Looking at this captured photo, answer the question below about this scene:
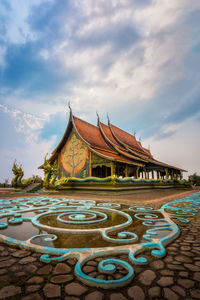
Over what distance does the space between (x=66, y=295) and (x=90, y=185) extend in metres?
9.55

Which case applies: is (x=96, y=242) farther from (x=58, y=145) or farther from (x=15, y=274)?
(x=58, y=145)

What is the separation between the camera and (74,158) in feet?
42.5

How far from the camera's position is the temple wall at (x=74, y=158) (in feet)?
39.9

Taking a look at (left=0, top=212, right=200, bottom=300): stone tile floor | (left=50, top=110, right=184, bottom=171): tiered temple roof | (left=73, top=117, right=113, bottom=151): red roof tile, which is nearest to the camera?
(left=0, top=212, right=200, bottom=300): stone tile floor

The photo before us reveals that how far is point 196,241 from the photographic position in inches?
74.7

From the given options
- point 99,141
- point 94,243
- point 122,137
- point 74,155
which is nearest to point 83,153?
point 74,155

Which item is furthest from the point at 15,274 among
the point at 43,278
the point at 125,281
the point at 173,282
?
the point at 173,282

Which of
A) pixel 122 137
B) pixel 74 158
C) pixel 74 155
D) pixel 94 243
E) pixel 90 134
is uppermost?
pixel 122 137

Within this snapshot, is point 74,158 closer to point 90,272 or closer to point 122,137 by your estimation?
point 122,137

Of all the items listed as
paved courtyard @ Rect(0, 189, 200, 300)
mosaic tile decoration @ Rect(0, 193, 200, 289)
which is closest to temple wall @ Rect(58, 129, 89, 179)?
mosaic tile decoration @ Rect(0, 193, 200, 289)

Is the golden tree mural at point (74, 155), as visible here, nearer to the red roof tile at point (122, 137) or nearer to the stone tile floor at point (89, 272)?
the red roof tile at point (122, 137)

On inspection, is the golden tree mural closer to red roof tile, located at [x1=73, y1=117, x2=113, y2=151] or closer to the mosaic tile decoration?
red roof tile, located at [x1=73, y1=117, x2=113, y2=151]

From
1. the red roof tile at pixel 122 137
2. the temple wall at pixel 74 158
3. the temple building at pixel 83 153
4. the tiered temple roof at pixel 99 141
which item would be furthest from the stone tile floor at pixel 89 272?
the red roof tile at pixel 122 137

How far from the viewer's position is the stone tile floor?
3.18ft
